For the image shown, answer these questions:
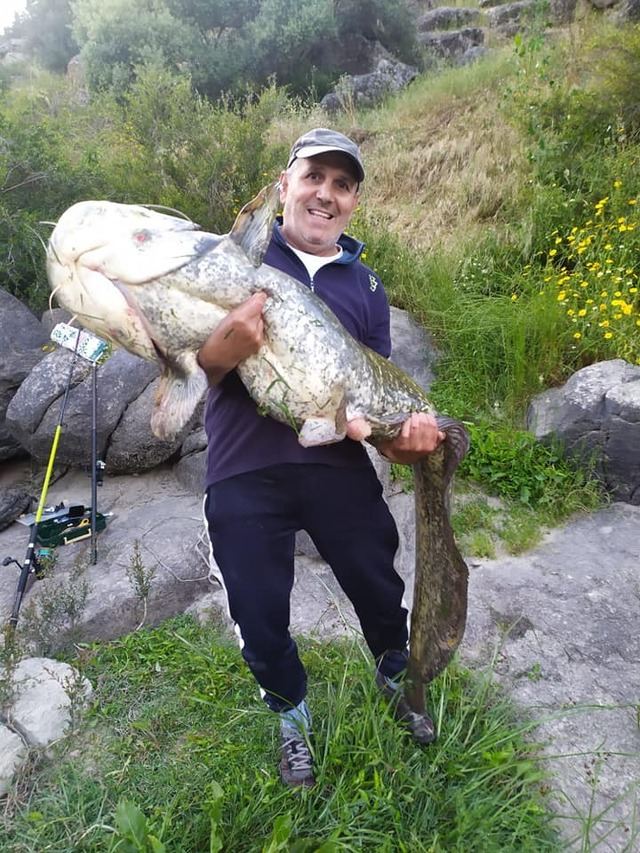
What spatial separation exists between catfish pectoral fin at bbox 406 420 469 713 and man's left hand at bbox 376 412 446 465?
0.21 feet

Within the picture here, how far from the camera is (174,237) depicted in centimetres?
137

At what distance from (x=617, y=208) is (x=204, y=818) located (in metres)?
6.30

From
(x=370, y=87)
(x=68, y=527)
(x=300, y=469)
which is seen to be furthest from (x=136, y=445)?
(x=370, y=87)

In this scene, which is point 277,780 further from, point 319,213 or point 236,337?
point 319,213

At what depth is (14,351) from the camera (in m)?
5.73

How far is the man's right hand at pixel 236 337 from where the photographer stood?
55.5 inches

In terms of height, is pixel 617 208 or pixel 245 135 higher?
pixel 245 135

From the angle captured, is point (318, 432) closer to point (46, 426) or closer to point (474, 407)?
point (474, 407)

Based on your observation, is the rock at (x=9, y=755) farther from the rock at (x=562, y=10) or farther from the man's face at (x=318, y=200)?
the rock at (x=562, y=10)

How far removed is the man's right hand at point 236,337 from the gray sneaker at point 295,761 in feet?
5.16

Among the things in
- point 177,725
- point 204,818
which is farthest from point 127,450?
point 204,818

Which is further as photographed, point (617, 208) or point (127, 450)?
point (617, 208)

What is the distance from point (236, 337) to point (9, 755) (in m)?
2.13

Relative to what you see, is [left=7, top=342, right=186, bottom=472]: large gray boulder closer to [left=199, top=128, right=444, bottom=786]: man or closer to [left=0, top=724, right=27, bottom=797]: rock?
[left=0, top=724, right=27, bottom=797]: rock
